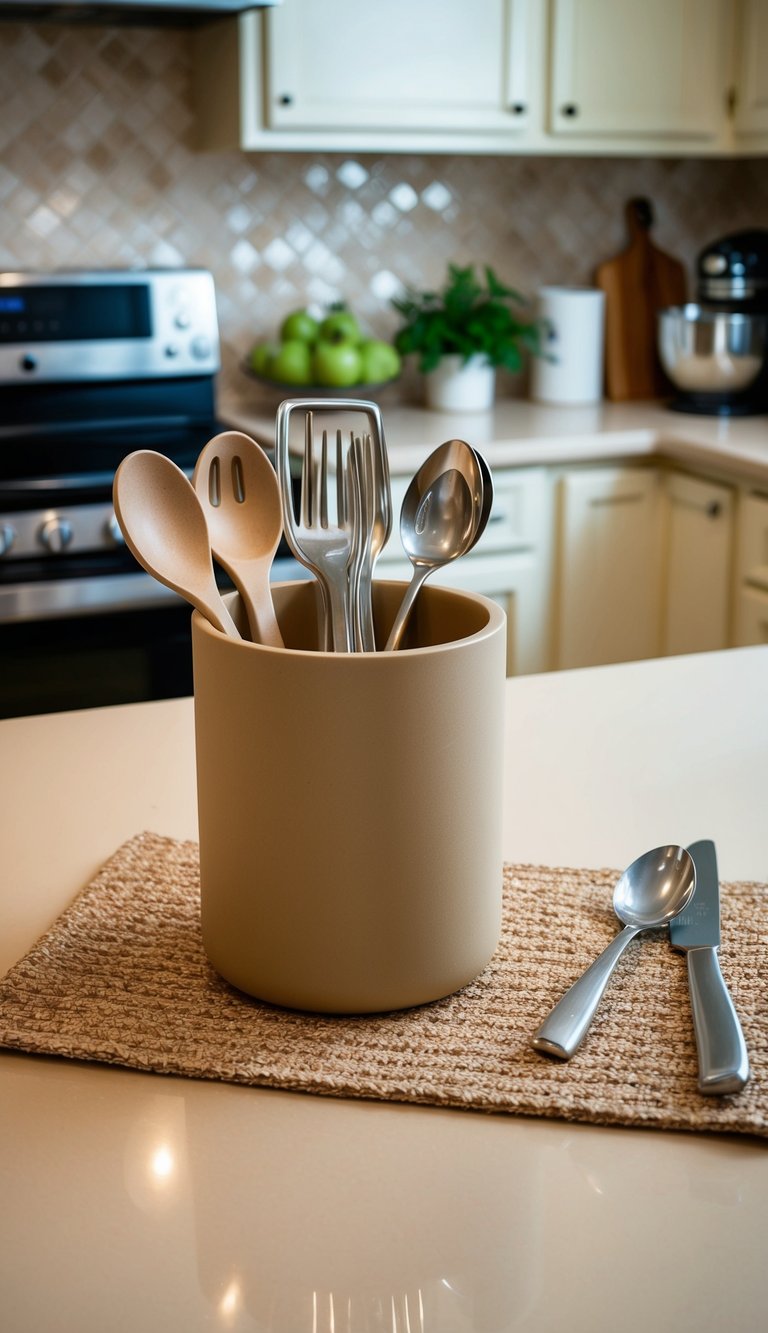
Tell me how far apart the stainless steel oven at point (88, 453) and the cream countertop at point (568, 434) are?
0.59 feet

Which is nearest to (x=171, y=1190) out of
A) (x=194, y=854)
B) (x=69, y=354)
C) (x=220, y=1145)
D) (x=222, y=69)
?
(x=220, y=1145)

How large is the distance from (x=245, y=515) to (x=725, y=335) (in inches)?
84.0

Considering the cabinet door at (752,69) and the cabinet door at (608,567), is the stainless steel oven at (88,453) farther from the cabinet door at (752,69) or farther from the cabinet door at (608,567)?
the cabinet door at (752,69)

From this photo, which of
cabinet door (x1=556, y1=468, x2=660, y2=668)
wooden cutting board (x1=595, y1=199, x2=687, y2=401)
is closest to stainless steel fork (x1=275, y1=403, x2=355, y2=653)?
cabinet door (x1=556, y1=468, x2=660, y2=668)

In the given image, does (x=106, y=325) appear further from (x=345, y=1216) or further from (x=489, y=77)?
(x=345, y=1216)

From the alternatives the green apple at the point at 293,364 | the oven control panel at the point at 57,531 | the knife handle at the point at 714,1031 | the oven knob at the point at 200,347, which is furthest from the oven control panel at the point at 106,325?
the knife handle at the point at 714,1031

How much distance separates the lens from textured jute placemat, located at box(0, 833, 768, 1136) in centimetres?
49

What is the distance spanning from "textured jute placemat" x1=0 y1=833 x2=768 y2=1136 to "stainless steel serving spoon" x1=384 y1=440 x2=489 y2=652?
16 centimetres

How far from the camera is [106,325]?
2.28 meters

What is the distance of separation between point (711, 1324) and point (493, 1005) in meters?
0.17

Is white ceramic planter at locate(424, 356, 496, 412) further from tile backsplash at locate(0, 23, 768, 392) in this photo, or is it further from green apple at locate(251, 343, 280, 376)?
green apple at locate(251, 343, 280, 376)

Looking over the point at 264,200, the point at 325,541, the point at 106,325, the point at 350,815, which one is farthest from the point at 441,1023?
the point at 264,200

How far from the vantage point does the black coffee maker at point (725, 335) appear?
2.54m

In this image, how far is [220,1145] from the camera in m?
0.47
